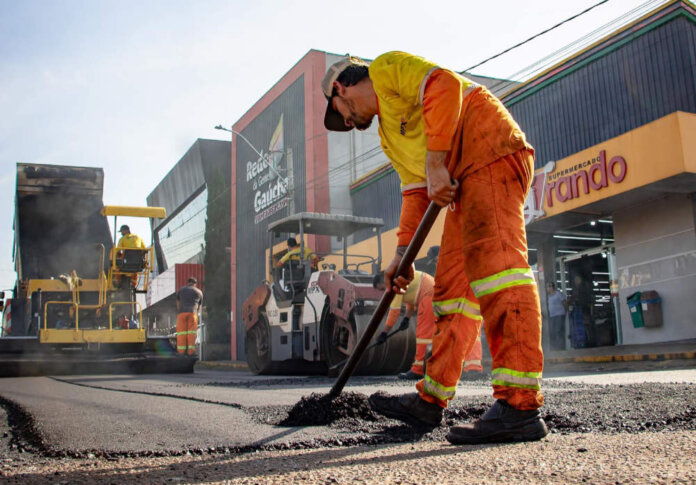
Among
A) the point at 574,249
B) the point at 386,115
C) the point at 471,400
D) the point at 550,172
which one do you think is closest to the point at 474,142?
the point at 386,115

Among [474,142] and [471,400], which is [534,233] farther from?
[474,142]

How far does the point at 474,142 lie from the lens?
256 cm

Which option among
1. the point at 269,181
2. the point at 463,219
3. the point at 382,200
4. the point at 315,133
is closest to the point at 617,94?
the point at 382,200

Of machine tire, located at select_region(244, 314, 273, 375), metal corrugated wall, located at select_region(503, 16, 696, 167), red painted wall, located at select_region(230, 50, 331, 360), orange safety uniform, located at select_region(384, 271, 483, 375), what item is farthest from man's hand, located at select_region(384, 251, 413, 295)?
red painted wall, located at select_region(230, 50, 331, 360)

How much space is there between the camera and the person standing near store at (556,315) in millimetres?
14031

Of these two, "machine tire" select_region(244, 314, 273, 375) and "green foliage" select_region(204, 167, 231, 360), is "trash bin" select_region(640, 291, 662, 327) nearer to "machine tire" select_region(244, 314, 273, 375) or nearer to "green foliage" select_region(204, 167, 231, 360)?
"machine tire" select_region(244, 314, 273, 375)

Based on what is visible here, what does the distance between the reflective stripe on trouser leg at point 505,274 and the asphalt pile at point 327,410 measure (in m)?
0.86

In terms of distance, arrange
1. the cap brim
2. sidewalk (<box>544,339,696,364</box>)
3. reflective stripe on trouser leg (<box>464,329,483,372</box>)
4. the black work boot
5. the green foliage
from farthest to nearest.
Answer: the green foliage, sidewalk (<box>544,339,696,364</box>), reflective stripe on trouser leg (<box>464,329,483,372</box>), the cap brim, the black work boot

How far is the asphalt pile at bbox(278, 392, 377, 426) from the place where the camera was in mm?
2893

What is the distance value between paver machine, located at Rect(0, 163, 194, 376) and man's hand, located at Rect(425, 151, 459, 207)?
9.50m

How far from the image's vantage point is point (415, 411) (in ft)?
8.73

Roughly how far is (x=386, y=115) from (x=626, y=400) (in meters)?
2.03

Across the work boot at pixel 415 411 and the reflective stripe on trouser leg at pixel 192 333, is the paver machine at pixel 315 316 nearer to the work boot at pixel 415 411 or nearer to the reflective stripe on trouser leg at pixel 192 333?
the reflective stripe on trouser leg at pixel 192 333

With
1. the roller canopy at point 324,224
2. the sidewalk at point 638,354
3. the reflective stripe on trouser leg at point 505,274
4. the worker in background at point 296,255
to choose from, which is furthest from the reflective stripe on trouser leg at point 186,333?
the reflective stripe on trouser leg at point 505,274
